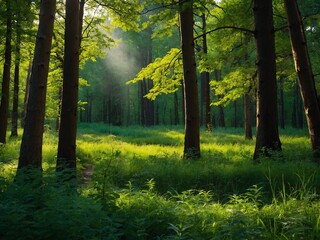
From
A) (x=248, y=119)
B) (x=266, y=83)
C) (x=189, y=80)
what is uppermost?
(x=189, y=80)

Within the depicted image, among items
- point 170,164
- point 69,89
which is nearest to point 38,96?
point 69,89

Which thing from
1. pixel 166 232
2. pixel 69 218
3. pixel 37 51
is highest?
pixel 37 51

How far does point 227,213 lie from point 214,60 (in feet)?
26.2

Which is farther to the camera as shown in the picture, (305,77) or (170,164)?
(170,164)

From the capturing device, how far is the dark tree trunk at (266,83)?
8.64 metres

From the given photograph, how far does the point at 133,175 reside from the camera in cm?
764

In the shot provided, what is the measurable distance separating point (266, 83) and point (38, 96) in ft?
18.6

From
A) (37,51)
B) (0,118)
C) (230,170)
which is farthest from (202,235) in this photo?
(0,118)

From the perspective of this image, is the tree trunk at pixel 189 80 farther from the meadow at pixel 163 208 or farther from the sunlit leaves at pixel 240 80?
the sunlit leaves at pixel 240 80

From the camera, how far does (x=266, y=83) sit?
28.5 ft

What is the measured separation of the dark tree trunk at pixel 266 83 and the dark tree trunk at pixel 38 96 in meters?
5.34

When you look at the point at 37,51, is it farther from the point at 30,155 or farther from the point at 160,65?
the point at 160,65

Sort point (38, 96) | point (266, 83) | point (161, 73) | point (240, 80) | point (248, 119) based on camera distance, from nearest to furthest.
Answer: point (38, 96) < point (266, 83) < point (161, 73) < point (240, 80) < point (248, 119)

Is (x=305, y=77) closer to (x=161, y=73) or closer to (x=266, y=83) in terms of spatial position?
(x=266, y=83)
